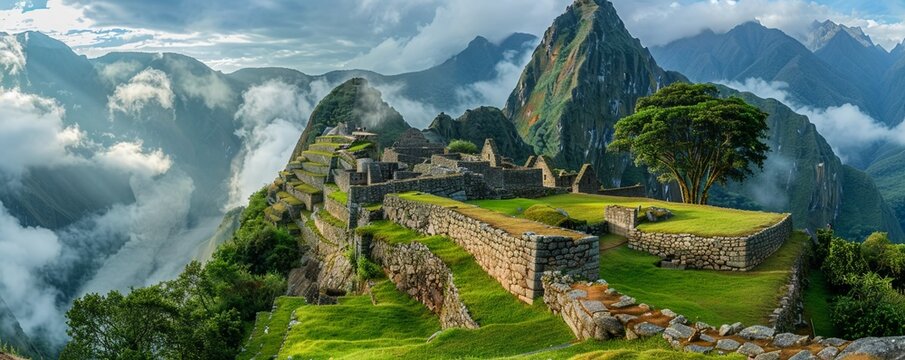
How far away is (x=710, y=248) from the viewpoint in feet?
53.2

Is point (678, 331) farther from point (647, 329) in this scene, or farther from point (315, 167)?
point (315, 167)

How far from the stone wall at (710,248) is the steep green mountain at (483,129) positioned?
3762 inches

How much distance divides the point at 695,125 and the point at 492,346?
26468 millimetres

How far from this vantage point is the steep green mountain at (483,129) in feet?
394

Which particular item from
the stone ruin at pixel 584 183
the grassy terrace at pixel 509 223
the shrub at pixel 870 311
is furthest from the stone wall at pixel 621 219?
the stone ruin at pixel 584 183

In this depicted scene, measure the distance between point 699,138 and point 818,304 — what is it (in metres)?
17.0

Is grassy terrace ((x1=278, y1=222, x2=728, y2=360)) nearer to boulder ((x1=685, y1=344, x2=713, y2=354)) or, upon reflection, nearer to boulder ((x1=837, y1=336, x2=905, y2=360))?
boulder ((x1=685, y1=344, x2=713, y2=354))

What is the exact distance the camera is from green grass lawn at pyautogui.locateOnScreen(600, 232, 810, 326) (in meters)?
10.8

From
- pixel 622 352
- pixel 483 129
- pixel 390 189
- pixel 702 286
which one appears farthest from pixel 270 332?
pixel 483 129

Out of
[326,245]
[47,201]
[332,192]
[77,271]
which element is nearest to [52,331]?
[77,271]

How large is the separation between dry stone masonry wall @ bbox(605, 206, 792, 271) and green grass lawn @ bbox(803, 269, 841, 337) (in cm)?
161

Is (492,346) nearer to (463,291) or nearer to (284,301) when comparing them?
(463,291)

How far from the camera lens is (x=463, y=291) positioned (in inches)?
449

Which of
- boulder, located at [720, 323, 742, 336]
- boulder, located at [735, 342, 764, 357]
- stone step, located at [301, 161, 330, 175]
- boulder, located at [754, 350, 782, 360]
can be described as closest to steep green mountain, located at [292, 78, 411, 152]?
stone step, located at [301, 161, 330, 175]
